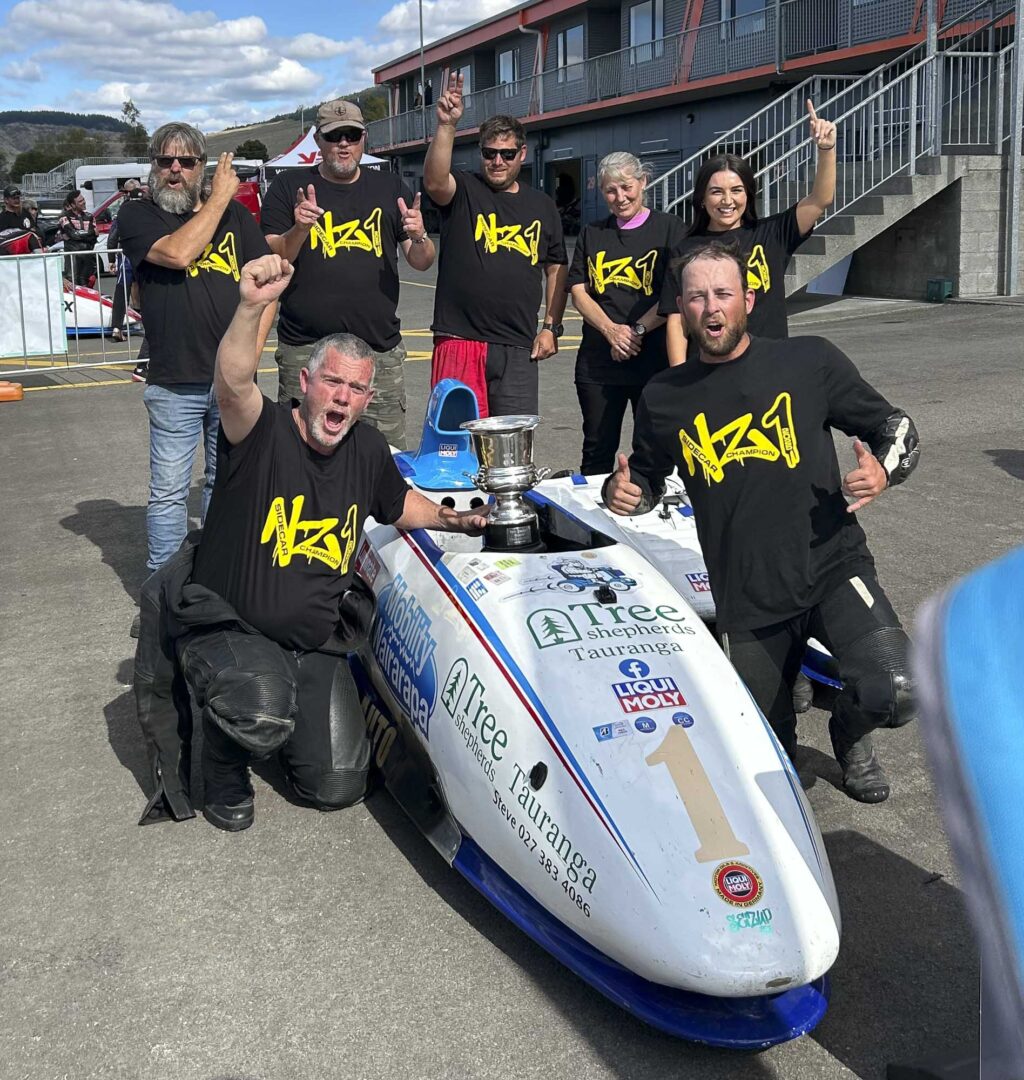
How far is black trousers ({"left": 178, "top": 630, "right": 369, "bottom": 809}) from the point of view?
11.8 feet

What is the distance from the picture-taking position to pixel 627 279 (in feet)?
19.3

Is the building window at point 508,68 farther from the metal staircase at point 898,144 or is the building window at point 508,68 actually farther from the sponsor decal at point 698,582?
the sponsor decal at point 698,582

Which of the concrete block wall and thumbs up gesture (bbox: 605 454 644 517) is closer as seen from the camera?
thumbs up gesture (bbox: 605 454 644 517)

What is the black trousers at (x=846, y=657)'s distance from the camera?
346cm

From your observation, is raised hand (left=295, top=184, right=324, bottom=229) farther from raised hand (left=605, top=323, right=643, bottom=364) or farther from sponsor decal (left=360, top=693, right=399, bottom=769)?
sponsor decal (left=360, top=693, right=399, bottom=769)

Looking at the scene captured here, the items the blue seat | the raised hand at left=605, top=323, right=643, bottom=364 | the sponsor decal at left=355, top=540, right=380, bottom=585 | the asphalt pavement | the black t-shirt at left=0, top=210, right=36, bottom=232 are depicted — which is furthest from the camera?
the black t-shirt at left=0, top=210, right=36, bottom=232

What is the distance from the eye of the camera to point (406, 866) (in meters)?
3.63

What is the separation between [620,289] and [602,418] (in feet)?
2.05

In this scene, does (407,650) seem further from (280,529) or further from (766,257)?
(766,257)

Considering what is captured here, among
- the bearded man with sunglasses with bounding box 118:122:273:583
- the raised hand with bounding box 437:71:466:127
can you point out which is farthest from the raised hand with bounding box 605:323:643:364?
the bearded man with sunglasses with bounding box 118:122:273:583

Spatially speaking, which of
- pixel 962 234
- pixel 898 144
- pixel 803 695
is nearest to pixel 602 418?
pixel 803 695

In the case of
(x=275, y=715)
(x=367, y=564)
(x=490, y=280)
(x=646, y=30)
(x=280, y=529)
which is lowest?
(x=275, y=715)

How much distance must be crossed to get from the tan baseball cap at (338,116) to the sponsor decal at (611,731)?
3.54 m

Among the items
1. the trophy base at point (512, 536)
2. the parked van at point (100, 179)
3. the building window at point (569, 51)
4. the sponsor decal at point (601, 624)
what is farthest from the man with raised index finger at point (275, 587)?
the parked van at point (100, 179)
